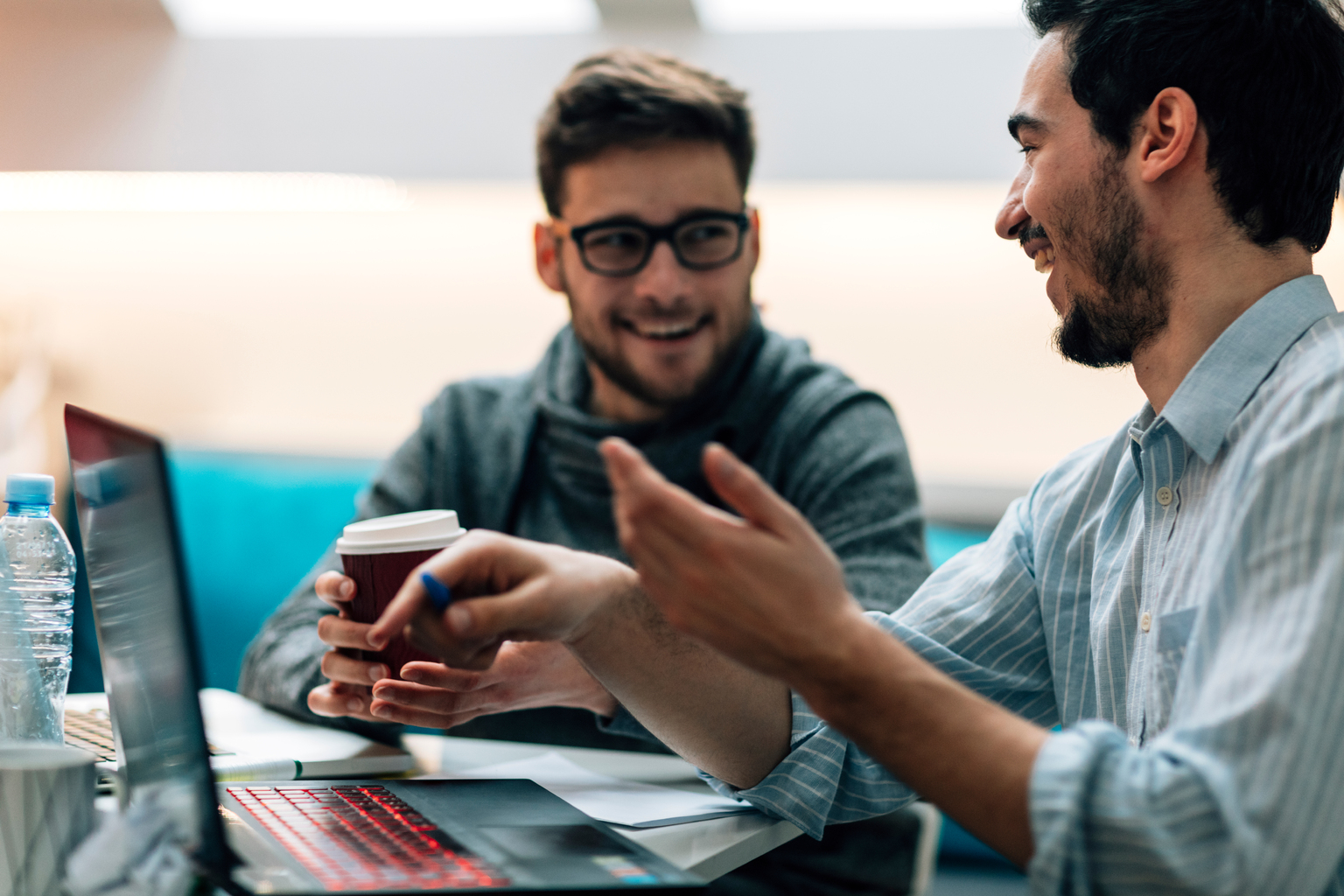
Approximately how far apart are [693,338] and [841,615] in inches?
41.7

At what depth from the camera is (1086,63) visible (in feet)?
3.38

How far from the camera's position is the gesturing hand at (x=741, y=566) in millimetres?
674

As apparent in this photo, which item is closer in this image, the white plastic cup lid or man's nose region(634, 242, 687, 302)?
the white plastic cup lid

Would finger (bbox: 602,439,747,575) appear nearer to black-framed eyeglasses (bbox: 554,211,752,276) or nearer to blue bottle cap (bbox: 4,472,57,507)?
blue bottle cap (bbox: 4,472,57,507)

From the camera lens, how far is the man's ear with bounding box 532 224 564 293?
5.97 ft

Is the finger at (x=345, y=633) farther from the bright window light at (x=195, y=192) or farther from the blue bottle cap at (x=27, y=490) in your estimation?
the bright window light at (x=195, y=192)

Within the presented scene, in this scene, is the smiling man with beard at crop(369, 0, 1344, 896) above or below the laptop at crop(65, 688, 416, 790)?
above

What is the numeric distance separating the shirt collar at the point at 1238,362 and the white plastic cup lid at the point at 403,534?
2.00 feet

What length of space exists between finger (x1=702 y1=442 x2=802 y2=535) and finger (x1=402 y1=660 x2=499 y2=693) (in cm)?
39

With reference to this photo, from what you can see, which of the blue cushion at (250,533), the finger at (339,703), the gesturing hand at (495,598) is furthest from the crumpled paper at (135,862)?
the blue cushion at (250,533)

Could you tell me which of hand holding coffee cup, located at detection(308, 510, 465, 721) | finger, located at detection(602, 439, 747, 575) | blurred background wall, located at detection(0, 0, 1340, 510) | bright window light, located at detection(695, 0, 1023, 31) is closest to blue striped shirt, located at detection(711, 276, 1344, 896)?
finger, located at detection(602, 439, 747, 575)

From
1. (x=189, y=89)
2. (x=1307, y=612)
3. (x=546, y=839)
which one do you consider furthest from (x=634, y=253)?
(x=189, y=89)

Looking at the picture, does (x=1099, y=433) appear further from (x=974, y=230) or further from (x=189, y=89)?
(x=189, y=89)

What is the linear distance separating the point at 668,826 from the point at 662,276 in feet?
3.04
